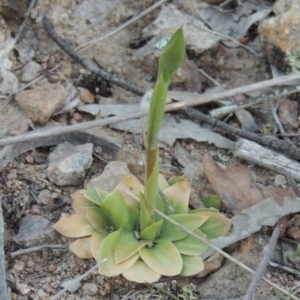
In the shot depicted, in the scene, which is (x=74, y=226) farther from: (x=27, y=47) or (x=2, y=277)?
(x=27, y=47)

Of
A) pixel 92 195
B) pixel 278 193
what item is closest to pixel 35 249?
pixel 92 195

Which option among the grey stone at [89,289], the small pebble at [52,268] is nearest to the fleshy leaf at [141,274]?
the grey stone at [89,289]

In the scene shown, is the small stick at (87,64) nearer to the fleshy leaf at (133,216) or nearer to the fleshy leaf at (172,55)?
the fleshy leaf at (133,216)

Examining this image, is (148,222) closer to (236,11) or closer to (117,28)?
(117,28)

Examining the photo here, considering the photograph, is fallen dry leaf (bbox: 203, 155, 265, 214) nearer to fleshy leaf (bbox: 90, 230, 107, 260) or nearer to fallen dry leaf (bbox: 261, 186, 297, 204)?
fallen dry leaf (bbox: 261, 186, 297, 204)

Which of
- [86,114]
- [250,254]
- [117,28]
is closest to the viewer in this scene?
[250,254]

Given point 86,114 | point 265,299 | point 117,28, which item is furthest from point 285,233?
point 117,28

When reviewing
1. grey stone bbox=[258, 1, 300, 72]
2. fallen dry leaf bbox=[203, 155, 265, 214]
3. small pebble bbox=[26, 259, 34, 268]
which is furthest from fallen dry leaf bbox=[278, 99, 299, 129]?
small pebble bbox=[26, 259, 34, 268]
